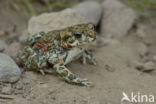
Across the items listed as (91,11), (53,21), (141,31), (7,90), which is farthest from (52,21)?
(141,31)

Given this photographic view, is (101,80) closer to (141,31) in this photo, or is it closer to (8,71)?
(8,71)

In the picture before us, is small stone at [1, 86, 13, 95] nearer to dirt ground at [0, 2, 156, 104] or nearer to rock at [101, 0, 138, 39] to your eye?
dirt ground at [0, 2, 156, 104]

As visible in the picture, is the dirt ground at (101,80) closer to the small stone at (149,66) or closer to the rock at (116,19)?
the small stone at (149,66)

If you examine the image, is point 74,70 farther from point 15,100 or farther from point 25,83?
point 15,100

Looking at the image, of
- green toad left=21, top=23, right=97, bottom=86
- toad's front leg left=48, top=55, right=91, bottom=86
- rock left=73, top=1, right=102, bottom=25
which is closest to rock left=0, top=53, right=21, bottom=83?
green toad left=21, top=23, right=97, bottom=86

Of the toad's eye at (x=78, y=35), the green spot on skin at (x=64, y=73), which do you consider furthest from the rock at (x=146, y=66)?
the green spot on skin at (x=64, y=73)

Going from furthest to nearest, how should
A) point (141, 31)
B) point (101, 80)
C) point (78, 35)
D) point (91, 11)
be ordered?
1. point (141, 31)
2. point (91, 11)
3. point (101, 80)
4. point (78, 35)
